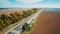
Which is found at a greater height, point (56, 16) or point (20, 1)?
point (20, 1)

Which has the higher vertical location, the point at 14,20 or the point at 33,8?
the point at 33,8

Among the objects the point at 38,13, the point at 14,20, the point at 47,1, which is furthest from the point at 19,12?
the point at 47,1

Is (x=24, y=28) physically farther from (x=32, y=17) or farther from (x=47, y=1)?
(x=47, y=1)

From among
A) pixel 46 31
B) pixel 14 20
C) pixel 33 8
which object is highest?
pixel 33 8

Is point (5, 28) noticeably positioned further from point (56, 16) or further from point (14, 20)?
point (56, 16)

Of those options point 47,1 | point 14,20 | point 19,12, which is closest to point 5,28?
point 14,20
